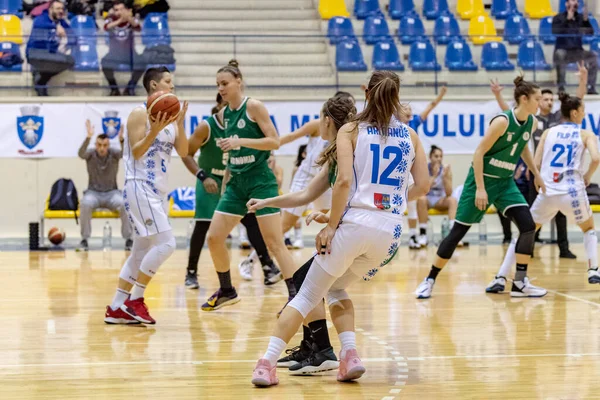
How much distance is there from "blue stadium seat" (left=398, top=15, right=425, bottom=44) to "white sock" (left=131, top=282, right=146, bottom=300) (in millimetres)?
9587

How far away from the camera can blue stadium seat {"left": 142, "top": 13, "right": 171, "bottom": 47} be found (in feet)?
49.9

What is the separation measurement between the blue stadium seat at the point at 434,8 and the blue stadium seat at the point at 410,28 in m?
0.54

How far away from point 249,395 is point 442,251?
13.1ft

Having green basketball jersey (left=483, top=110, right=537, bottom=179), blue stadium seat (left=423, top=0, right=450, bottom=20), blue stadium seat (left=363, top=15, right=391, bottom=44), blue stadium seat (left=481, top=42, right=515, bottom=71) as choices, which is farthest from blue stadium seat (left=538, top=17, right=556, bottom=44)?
green basketball jersey (left=483, top=110, right=537, bottom=179)

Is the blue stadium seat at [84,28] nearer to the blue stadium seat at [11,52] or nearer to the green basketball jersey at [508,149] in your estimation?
the blue stadium seat at [11,52]

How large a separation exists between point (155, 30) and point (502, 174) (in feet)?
28.9

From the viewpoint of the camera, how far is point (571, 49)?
Answer: 620 inches

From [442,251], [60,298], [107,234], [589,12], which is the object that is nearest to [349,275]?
[442,251]

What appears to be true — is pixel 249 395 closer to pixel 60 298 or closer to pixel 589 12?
pixel 60 298

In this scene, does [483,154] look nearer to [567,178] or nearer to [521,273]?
[521,273]

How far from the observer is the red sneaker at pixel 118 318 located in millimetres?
7266

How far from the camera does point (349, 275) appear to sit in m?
5.22

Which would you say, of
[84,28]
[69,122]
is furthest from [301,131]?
[84,28]

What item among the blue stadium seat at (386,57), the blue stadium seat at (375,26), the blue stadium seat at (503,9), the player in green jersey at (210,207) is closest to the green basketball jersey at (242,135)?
the player in green jersey at (210,207)
